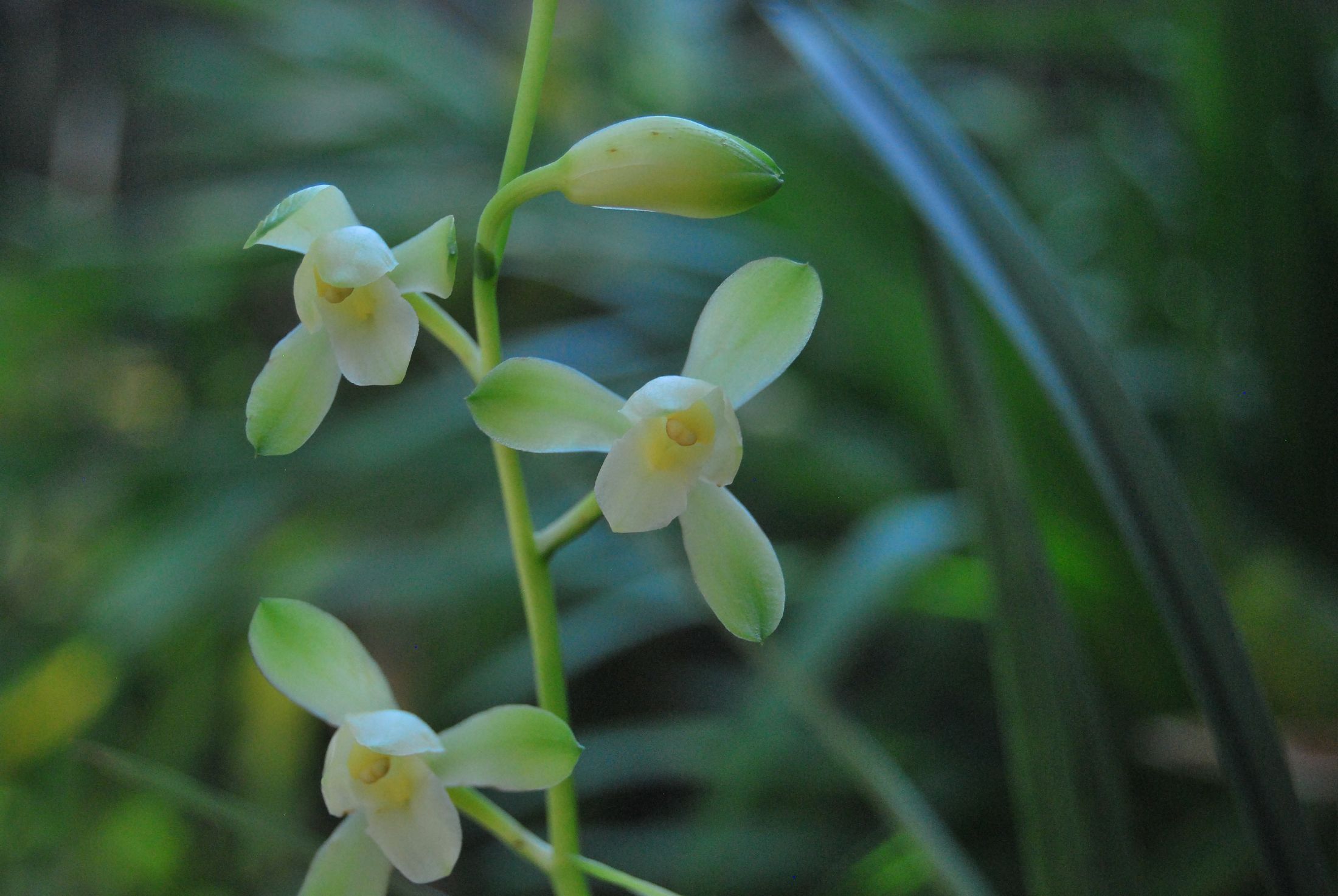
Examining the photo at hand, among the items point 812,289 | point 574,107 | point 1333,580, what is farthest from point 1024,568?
point 574,107

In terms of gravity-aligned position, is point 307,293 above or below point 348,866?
above

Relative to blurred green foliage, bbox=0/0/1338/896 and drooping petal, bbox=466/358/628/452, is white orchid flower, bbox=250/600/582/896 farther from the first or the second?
blurred green foliage, bbox=0/0/1338/896

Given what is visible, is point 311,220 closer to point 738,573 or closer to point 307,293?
point 307,293

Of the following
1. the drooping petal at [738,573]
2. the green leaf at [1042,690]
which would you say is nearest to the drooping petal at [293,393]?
the drooping petal at [738,573]

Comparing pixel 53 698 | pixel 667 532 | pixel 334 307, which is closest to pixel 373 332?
pixel 334 307

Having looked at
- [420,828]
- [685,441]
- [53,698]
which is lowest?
[53,698]

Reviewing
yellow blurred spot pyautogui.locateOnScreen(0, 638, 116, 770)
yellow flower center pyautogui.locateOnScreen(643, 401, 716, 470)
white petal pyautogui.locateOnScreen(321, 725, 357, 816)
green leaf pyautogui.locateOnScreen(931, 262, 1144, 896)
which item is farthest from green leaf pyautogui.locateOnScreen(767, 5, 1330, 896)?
yellow blurred spot pyautogui.locateOnScreen(0, 638, 116, 770)
